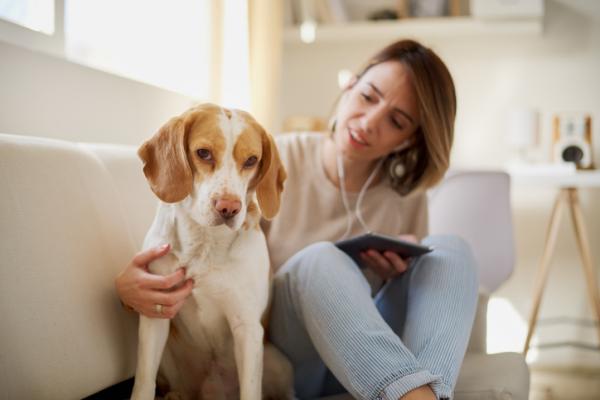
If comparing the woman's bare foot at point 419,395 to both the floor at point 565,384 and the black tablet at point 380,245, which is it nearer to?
the black tablet at point 380,245

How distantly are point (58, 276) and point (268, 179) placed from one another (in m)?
0.42

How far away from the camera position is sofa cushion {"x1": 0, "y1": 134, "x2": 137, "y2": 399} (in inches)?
38.9

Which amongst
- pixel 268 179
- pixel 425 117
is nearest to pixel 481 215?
pixel 425 117

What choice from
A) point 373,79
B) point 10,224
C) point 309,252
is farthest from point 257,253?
point 373,79

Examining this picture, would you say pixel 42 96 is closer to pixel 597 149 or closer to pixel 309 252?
pixel 309 252

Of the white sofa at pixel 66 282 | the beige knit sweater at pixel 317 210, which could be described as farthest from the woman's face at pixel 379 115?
the white sofa at pixel 66 282

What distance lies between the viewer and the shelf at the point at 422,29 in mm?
2934

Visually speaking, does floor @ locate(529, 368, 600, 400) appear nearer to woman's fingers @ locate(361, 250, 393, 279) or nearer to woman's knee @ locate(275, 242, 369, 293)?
woman's fingers @ locate(361, 250, 393, 279)

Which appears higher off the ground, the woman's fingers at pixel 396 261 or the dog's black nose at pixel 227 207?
the dog's black nose at pixel 227 207

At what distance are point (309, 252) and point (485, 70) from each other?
2182mm

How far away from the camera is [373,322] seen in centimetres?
111

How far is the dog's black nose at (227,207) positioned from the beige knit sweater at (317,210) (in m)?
0.61

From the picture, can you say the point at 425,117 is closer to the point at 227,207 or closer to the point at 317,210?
the point at 317,210

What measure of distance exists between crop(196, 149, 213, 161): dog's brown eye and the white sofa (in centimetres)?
28
